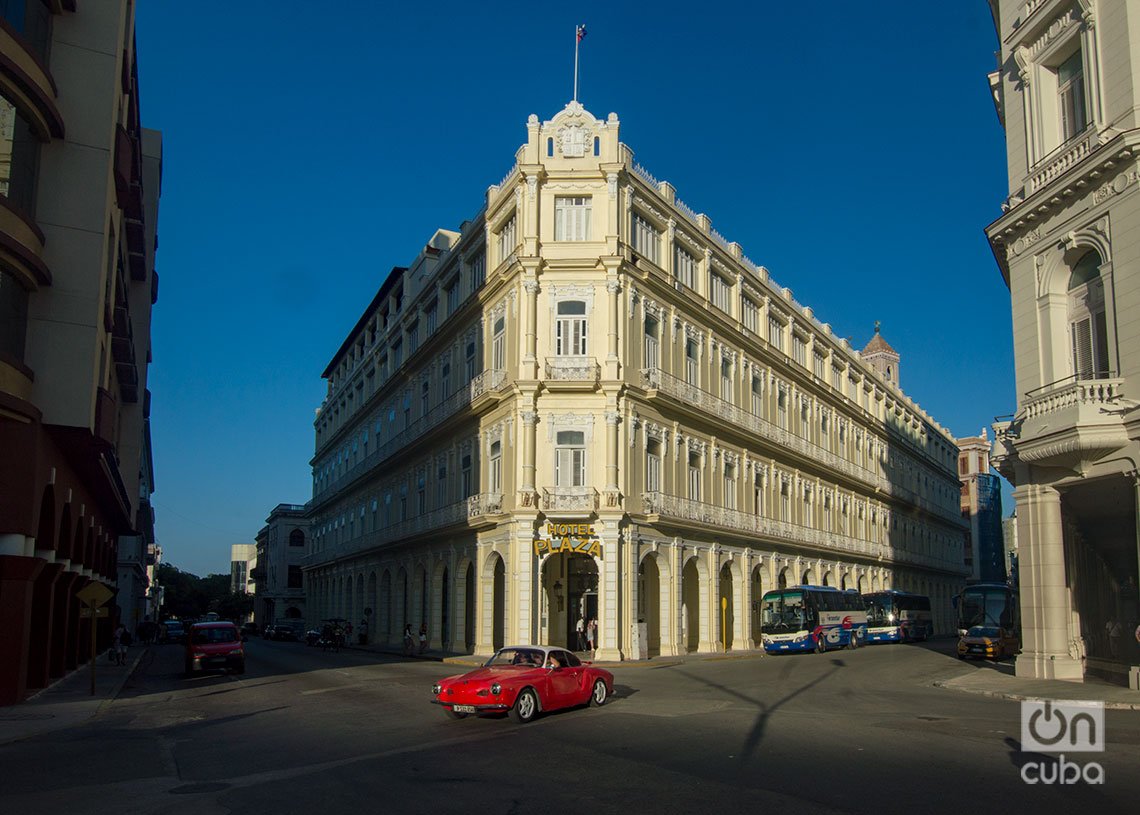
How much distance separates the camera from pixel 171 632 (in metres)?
78.4

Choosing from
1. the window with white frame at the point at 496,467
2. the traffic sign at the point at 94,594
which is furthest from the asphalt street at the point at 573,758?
the window with white frame at the point at 496,467

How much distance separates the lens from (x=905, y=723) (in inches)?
651

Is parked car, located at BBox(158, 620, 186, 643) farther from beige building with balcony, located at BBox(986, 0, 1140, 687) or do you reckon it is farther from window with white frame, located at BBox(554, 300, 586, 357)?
beige building with balcony, located at BBox(986, 0, 1140, 687)

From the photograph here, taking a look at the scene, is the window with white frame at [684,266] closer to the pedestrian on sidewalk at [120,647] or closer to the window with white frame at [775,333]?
the window with white frame at [775,333]

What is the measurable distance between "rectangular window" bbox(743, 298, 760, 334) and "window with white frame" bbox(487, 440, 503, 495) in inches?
680

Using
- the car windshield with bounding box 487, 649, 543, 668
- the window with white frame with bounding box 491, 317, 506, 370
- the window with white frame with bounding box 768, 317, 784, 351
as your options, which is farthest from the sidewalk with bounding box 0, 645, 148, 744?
the window with white frame with bounding box 768, 317, 784, 351

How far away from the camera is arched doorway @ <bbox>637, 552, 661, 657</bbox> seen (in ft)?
125

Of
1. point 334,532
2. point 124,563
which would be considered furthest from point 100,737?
point 124,563

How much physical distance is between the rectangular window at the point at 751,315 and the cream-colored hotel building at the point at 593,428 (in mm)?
153

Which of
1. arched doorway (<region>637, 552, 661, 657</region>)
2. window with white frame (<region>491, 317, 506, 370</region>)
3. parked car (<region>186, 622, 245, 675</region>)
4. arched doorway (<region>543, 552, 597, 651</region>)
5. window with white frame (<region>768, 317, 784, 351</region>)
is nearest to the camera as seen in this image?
parked car (<region>186, 622, 245, 675</region>)

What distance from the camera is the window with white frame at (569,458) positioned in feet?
123

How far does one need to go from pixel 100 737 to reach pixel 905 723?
560 inches

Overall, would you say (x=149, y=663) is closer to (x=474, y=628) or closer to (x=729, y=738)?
(x=474, y=628)

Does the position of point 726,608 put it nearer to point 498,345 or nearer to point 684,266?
point 684,266
